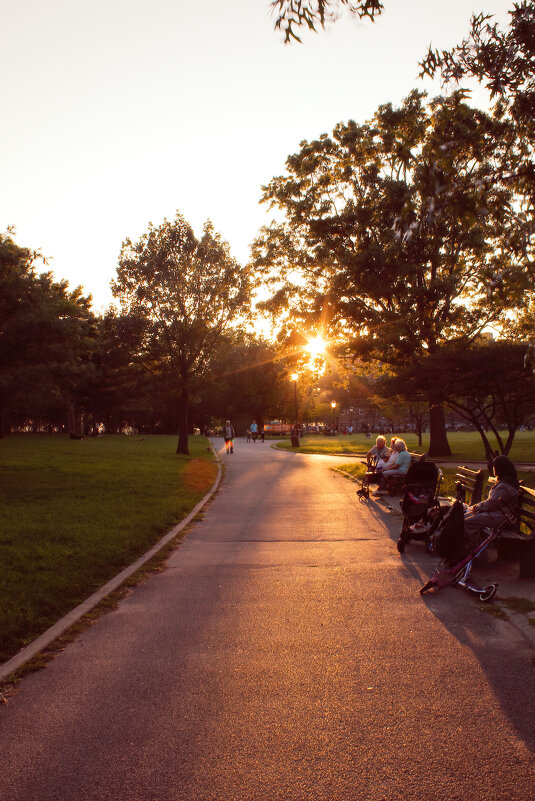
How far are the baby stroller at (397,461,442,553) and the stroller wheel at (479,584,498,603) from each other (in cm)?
231

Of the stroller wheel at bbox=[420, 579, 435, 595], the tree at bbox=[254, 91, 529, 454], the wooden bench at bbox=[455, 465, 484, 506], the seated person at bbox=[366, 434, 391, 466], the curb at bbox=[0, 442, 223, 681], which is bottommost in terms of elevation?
the curb at bbox=[0, 442, 223, 681]

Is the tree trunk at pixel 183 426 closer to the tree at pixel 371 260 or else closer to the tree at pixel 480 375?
the tree at pixel 371 260

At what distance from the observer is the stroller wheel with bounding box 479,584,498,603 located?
6.38 metres

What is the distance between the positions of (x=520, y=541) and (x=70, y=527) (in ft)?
22.9

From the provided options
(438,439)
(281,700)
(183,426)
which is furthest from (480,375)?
(183,426)

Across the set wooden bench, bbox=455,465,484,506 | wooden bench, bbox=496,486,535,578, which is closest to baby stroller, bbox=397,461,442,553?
wooden bench, bbox=455,465,484,506

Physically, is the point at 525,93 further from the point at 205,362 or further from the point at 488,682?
the point at 205,362

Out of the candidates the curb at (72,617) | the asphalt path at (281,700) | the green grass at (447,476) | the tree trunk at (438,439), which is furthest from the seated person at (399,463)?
the tree trunk at (438,439)

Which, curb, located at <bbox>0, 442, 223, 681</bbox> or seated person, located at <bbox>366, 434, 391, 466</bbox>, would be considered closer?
curb, located at <bbox>0, 442, 223, 681</bbox>

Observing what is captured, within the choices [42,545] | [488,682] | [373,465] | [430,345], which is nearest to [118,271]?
[430,345]

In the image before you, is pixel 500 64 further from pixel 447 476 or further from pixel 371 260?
pixel 371 260

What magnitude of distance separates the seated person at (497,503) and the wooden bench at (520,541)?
0.10 meters

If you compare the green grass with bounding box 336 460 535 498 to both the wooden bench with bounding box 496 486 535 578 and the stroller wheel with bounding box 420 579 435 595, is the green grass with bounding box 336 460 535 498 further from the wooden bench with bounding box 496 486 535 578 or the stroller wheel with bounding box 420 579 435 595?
the stroller wheel with bounding box 420 579 435 595

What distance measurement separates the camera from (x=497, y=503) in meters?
7.62
